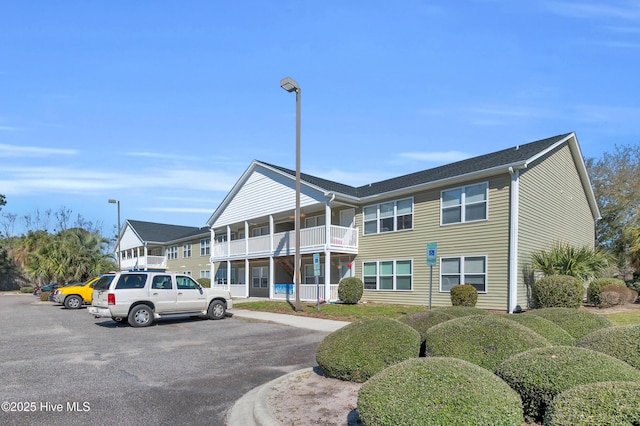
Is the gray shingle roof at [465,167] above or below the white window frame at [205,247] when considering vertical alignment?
above

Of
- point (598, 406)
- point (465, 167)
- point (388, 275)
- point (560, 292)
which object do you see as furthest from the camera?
point (388, 275)

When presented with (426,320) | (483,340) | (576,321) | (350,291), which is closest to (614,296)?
(350,291)

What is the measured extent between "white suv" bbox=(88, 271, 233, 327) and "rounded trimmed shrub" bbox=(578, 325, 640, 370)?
12771 mm

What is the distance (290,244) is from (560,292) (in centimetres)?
1432

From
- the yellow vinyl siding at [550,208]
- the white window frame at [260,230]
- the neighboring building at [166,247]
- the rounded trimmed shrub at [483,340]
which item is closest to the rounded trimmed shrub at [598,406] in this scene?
the rounded trimmed shrub at [483,340]

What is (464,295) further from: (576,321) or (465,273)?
(576,321)

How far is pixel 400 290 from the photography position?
69.9 feet

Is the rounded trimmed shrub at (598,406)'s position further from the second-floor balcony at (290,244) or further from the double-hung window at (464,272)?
the second-floor balcony at (290,244)

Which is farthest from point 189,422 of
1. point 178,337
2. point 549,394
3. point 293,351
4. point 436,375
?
point 178,337

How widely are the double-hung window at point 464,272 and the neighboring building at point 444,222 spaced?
43 millimetres

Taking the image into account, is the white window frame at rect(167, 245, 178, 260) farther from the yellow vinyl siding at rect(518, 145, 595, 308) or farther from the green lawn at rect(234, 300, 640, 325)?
the yellow vinyl siding at rect(518, 145, 595, 308)

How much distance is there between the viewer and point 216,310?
54.0 feet

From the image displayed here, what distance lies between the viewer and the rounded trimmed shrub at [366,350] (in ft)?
20.8

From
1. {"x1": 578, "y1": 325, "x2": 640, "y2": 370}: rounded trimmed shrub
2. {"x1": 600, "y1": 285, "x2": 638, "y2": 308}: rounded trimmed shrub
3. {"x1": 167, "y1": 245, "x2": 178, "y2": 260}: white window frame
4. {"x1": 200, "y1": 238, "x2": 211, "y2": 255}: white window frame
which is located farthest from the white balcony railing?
{"x1": 578, "y1": 325, "x2": 640, "y2": 370}: rounded trimmed shrub
